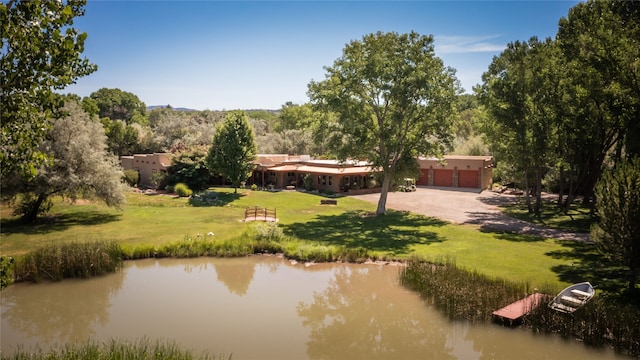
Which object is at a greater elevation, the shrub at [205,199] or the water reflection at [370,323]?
the shrub at [205,199]

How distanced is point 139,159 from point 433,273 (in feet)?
173

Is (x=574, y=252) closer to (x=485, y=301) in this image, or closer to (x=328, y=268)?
(x=485, y=301)

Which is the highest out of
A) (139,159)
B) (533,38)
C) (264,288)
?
(533,38)

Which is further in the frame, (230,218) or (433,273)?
(230,218)

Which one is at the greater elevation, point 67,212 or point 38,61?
point 38,61

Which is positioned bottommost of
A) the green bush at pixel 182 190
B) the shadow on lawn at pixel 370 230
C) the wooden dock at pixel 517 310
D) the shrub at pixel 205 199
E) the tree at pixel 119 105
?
the wooden dock at pixel 517 310

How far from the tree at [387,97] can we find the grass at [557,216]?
9.56 meters

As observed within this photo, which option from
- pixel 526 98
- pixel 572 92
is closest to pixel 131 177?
pixel 526 98

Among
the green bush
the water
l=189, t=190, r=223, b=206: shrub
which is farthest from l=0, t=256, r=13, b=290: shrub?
the green bush

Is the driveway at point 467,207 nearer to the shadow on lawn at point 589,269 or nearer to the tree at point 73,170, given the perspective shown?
the shadow on lawn at point 589,269

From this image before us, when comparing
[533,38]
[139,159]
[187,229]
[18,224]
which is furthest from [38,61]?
[139,159]

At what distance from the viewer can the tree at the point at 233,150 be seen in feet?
162

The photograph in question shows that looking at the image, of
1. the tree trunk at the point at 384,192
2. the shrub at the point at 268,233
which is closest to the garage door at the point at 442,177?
the tree trunk at the point at 384,192

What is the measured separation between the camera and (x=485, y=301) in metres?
15.8
